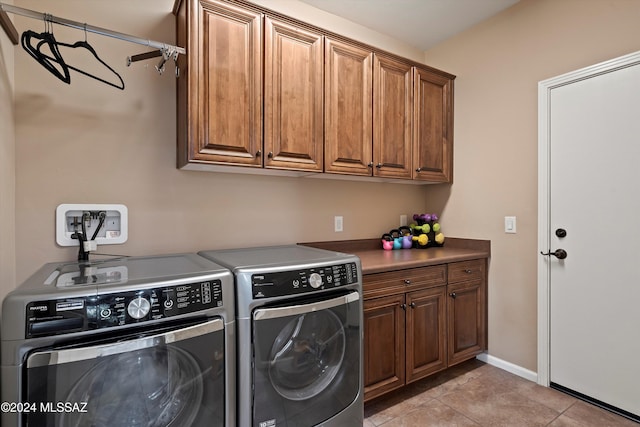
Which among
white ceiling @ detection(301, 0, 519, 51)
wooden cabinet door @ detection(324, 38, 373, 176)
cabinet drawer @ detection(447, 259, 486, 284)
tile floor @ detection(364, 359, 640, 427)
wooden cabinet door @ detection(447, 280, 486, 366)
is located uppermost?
white ceiling @ detection(301, 0, 519, 51)

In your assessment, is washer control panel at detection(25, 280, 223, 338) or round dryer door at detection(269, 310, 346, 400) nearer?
washer control panel at detection(25, 280, 223, 338)

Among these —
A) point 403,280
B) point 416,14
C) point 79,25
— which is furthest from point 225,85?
point 416,14

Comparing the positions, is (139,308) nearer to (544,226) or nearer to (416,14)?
(544,226)

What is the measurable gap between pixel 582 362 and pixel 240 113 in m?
2.62

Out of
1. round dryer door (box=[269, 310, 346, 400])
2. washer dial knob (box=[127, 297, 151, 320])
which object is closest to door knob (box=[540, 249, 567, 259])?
round dryer door (box=[269, 310, 346, 400])

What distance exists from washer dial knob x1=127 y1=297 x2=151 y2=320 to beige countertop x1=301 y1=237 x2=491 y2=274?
1.13 metres

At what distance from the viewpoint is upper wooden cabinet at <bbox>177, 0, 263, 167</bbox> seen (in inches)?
65.2

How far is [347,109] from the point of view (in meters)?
2.17

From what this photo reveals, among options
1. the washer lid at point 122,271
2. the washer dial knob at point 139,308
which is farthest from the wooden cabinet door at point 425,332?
the washer dial knob at point 139,308

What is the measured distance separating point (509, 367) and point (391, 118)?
207 cm

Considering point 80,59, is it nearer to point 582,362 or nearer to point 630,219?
point 630,219

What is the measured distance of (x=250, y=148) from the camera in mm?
1823

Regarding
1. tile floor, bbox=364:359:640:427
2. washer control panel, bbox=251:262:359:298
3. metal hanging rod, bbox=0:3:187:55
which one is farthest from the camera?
tile floor, bbox=364:359:640:427
